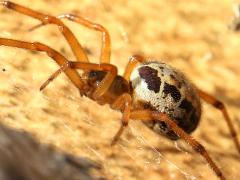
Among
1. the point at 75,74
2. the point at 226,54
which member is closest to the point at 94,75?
the point at 75,74

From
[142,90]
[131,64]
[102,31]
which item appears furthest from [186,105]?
[102,31]

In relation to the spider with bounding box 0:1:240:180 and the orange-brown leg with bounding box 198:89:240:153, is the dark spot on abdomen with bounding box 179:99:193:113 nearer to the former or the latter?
the spider with bounding box 0:1:240:180

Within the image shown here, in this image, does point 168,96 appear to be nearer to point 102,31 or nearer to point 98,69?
point 98,69

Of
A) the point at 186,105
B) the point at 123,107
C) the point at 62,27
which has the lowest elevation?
the point at 123,107

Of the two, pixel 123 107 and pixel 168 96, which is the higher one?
pixel 168 96

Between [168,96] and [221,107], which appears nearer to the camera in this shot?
[168,96]

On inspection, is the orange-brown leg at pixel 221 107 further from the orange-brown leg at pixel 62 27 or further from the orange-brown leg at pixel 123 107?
the orange-brown leg at pixel 62 27

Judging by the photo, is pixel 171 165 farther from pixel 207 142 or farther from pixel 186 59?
pixel 186 59

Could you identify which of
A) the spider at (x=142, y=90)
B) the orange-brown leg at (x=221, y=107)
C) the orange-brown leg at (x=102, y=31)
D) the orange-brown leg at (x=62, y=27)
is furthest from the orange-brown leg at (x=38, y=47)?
the orange-brown leg at (x=221, y=107)
